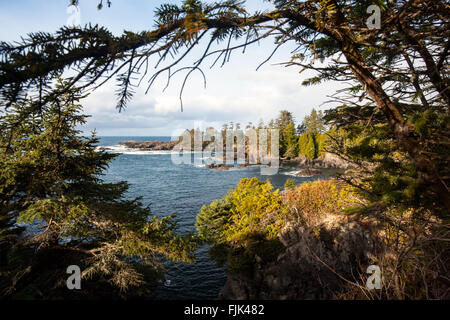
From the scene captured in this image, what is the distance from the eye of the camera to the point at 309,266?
9.61 meters

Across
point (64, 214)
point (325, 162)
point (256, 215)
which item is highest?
point (64, 214)

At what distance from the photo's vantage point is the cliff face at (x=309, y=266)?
9172 millimetres

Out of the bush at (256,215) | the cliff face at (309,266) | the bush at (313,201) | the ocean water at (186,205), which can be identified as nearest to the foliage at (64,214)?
the ocean water at (186,205)

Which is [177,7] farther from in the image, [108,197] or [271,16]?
[108,197]

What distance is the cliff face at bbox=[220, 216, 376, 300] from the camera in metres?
9.17

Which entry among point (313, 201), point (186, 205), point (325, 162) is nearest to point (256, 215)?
point (313, 201)

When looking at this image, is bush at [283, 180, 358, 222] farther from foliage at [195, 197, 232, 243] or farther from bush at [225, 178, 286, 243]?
foliage at [195, 197, 232, 243]

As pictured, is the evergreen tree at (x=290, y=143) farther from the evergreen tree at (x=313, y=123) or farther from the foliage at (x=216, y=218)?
the foliage at (x=216, y=218)

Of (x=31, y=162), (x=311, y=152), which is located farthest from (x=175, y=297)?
(x=311, y=152)

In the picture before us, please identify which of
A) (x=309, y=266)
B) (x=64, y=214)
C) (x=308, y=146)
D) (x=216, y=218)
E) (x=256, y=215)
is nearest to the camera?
(x=64, y=214)

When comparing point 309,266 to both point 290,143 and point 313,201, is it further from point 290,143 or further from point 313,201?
point 290,143

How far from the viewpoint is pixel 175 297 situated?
38.4ft

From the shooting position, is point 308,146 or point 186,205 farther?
point 308,146

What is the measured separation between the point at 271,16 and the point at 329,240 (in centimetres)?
1087
